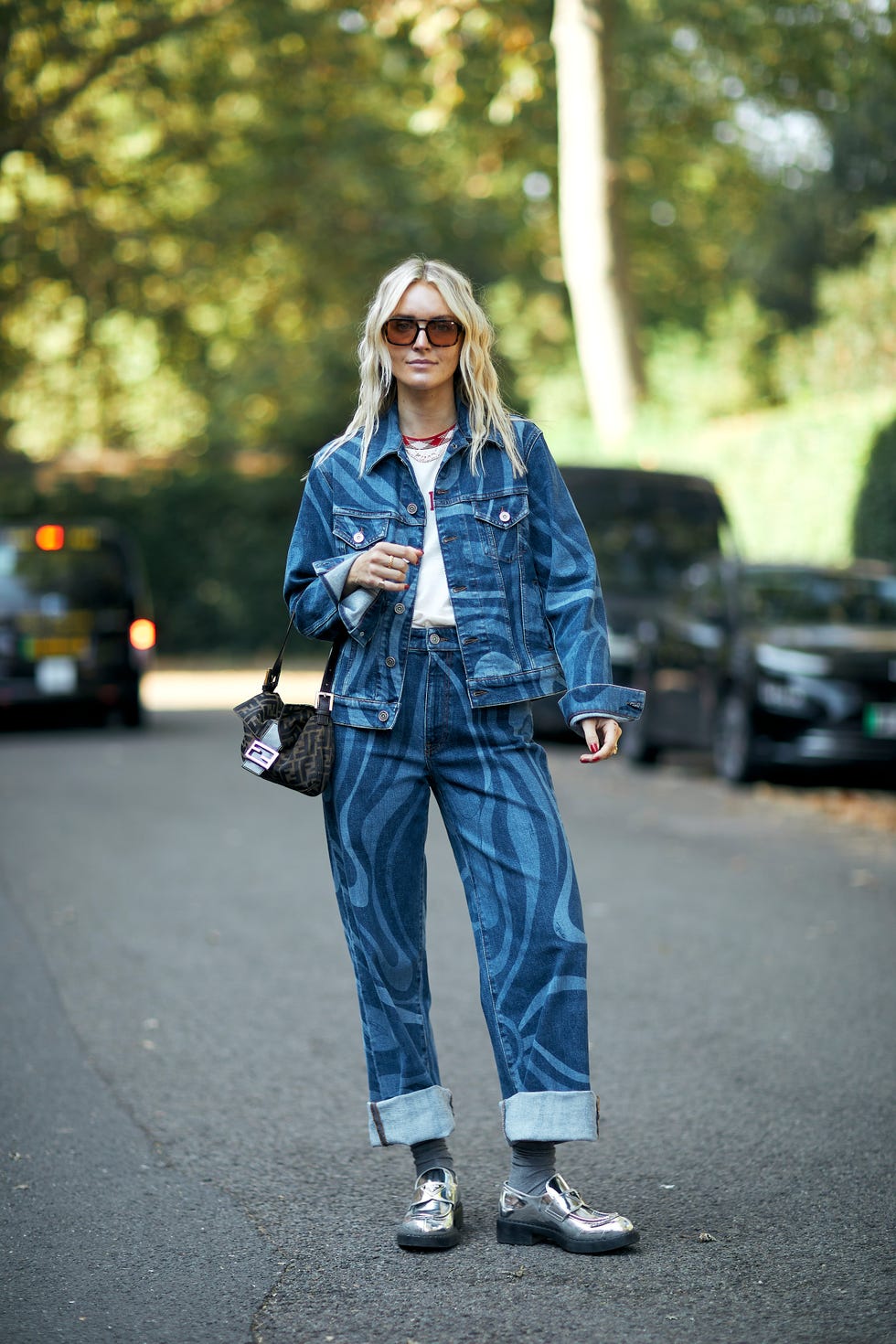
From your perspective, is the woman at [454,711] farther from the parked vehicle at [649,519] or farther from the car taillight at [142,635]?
the car taillight at [142,635]

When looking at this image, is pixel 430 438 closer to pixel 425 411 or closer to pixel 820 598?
pixel 425 411

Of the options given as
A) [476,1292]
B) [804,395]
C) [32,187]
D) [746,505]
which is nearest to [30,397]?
[32,187]

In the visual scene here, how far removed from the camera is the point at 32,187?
31.7 m

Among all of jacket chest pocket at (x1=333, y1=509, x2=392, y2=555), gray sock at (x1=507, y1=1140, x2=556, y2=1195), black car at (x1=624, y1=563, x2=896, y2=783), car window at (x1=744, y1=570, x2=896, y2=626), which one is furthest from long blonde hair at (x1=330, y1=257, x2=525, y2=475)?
car window at (x1=744, y1=570, x2=896, y2=626)

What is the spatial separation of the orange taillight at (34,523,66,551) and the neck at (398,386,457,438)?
12.6m

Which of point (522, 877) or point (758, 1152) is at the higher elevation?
point (522, 877)

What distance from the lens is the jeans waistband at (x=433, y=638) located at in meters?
3.70

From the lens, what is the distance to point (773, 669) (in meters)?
11.4

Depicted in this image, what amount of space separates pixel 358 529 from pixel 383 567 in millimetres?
209

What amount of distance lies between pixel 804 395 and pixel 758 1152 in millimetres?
23366

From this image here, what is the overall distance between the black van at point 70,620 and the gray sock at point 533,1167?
41.0ft

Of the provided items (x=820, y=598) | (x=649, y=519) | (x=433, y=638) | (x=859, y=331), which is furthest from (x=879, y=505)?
(x=859, y=331)

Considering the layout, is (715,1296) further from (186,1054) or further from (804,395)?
(804,395)

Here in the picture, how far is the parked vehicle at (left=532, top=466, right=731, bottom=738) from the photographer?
15.9 meters
